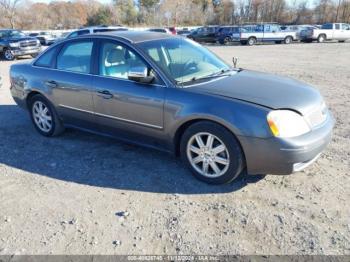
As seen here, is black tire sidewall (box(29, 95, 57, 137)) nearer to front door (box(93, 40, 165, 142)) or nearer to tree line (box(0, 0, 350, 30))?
front door (box(93, 40, 165, 142))

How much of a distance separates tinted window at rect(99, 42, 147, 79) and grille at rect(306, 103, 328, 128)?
2.14m

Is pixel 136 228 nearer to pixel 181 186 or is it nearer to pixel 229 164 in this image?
pixel 181 186

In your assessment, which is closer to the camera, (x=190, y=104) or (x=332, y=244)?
(x=332, y=244)

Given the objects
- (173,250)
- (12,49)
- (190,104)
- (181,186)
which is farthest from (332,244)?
(12,49)

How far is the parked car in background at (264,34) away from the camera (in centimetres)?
2938

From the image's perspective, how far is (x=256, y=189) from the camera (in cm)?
367

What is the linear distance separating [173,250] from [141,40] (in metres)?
2.68

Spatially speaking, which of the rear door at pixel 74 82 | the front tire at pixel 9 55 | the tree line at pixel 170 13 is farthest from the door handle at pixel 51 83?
the tree line at pixel 170 13

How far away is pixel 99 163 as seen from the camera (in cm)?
441

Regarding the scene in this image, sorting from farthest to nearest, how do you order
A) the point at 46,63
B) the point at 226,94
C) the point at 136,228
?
1. the point at 46,63
2. the point at 226,94
3. the point at 136,228

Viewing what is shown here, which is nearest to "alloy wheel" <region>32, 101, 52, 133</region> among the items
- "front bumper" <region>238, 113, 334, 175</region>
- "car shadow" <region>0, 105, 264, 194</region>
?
"car shadow" <region>0, 105, 264, 194</region>

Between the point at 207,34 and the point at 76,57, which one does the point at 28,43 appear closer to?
the point at 76,57

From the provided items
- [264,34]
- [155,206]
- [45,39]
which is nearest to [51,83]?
[155,206]

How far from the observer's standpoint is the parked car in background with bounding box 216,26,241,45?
1167 inches
